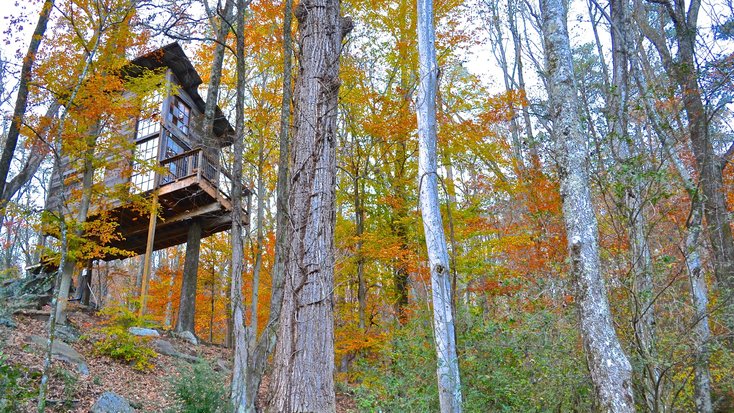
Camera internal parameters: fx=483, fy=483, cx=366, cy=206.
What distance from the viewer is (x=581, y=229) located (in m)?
5.98

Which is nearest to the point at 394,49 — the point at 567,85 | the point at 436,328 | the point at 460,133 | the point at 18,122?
the point at 460,133

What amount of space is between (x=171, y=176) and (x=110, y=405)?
27.4ft

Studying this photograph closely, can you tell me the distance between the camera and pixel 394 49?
46.0 feet

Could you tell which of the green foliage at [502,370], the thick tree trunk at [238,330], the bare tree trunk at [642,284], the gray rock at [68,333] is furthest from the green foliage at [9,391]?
the bare tree trunk at [642,284]

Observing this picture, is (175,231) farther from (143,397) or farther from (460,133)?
(460,133)

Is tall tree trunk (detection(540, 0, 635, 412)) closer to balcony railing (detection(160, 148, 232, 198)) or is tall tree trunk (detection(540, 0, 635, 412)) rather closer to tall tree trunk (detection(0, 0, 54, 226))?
balcony railing (detection(160, 148, 232, 198))

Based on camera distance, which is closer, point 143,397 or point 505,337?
point 505,337

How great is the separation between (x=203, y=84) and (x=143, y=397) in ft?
43.9

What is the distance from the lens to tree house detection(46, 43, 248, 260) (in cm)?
1351

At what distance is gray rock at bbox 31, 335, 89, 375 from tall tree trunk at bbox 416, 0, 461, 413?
20.6ft

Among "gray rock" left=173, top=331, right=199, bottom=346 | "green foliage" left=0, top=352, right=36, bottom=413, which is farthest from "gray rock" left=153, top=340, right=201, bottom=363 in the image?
"green foliage" left=0, top=352, right=36, bottom=413

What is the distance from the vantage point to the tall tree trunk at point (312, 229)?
3273 millimetres

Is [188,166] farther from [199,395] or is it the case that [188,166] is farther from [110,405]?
[199,395]

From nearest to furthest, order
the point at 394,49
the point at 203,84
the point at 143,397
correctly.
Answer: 1. the point at 143,397
2. the point at 394,49
3. the point at 203,84
